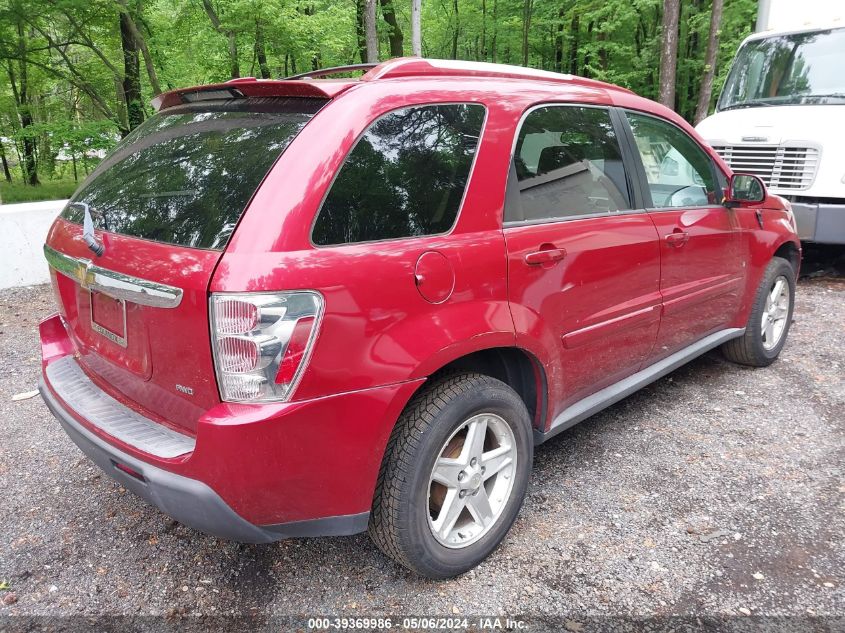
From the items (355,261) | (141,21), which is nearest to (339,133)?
(355,261)

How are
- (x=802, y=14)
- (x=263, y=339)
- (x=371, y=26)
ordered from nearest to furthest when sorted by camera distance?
(x=263, y=339) → (x=802, y=14) → (x=371, y=26)

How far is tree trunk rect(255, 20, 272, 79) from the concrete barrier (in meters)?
5.80

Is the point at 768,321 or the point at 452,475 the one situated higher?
the point at 452,475

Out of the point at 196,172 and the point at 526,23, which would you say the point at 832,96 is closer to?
the point at 196,172

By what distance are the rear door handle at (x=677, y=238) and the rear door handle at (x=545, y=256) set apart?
0.94 meters

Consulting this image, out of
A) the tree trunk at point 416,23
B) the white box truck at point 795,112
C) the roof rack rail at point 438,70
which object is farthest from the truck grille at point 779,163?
the roof rack rail at point 438,70

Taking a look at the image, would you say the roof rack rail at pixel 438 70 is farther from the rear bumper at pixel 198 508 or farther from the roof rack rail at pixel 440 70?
the rear bumper at pixel 198 508

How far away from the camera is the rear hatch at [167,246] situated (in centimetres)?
192

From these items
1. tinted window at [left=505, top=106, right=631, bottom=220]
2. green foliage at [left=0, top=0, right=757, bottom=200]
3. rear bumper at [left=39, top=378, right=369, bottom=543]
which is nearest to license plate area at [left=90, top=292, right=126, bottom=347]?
rear bumper at [left=39, top=378, right=369, bottom=543]

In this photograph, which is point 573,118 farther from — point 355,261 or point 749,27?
point 749,27

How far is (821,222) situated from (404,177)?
5.96m

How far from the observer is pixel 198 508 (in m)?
1.94

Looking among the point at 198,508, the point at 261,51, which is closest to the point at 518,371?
the point at 198,508

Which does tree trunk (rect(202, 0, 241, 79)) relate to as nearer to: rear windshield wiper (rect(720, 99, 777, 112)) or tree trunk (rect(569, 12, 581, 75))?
rear windshield wiper (rect(720, 99, 777, 112))
